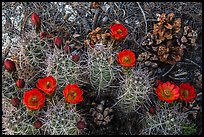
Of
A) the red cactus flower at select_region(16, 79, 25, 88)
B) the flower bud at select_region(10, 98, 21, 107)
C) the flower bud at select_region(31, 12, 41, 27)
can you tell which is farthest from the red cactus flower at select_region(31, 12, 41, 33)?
the flower bud at select_region(10, 98, 21, 107)

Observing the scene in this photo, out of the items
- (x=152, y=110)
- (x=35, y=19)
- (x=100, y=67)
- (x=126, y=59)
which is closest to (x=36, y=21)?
(x=35, y=19)

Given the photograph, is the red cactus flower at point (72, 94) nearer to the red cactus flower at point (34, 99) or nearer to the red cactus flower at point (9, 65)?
the red cactus flower at point (34, 99)

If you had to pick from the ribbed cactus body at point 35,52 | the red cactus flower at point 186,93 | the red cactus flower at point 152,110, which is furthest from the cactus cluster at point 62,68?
the red cactus flower at point 186,93

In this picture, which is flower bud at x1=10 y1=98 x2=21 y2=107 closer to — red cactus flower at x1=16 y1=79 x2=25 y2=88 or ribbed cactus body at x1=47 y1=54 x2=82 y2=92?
red cactus flower at x1=16 y1=79 x2=25 y2=88

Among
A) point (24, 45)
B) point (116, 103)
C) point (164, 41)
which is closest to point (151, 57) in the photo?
point (164, 41)

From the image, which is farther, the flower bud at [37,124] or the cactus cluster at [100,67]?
the cactus cluster at [100,67]
